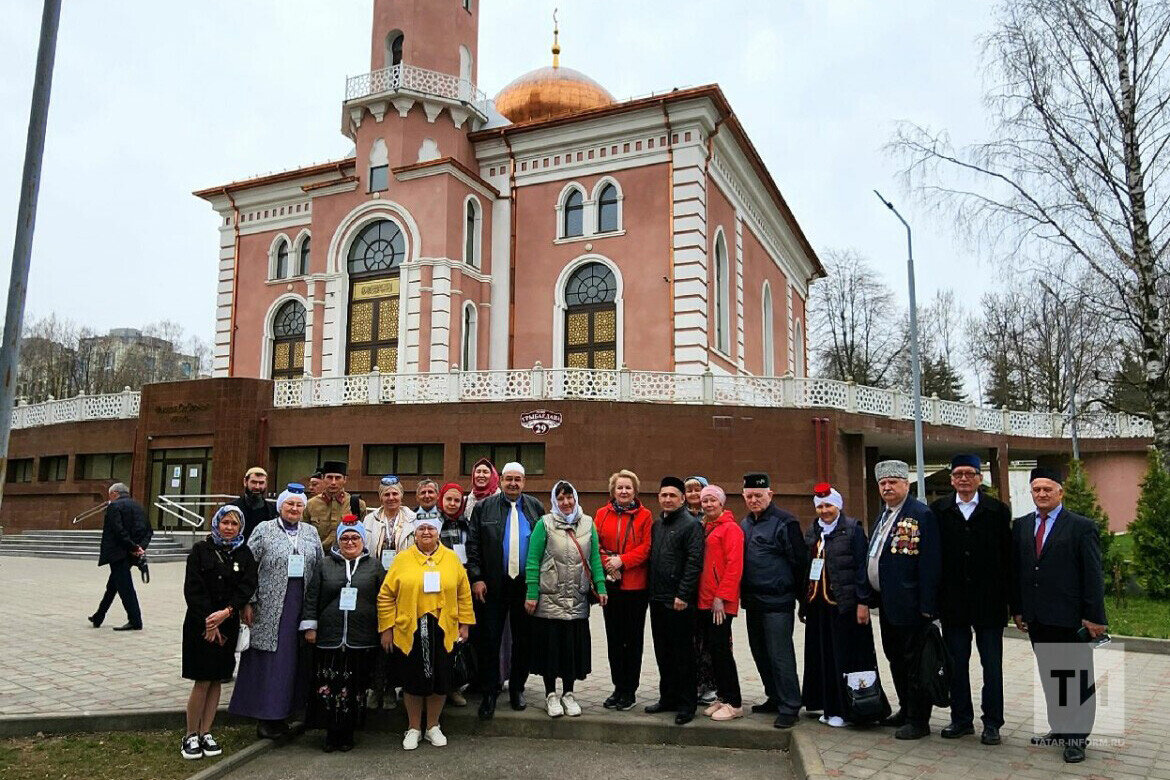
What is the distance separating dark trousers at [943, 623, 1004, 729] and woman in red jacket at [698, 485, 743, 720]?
1.54 meters

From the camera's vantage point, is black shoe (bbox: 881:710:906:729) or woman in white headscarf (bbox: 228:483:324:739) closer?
woman in white headscarf (bbox: 228:483:324:739)

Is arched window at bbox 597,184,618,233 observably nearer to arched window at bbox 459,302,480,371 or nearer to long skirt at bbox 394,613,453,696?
arched window at bbox 459,302,480,371

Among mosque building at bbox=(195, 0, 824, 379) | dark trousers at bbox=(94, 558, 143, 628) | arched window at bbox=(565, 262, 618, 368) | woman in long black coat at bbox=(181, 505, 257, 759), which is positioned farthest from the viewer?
arched window at bbox=(565, 262, 618, 368)

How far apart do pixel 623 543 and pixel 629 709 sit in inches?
51.9

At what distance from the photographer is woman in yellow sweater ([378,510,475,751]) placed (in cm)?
603

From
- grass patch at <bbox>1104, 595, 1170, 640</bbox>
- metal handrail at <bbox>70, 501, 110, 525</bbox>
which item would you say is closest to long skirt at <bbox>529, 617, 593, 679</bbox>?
grass patch at <bbox>1104, 595, 1170, 640</bbox>

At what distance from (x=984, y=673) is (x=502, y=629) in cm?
360

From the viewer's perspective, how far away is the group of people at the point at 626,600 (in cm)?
587

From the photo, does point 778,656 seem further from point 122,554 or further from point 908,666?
point 122,554

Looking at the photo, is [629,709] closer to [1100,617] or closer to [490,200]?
[1100,617]

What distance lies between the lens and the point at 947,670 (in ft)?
19.3

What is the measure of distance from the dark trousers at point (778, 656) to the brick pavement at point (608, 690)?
232mm

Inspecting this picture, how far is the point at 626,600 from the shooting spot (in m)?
6.77

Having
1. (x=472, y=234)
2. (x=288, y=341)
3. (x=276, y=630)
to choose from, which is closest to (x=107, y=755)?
(x=276, y=630)
